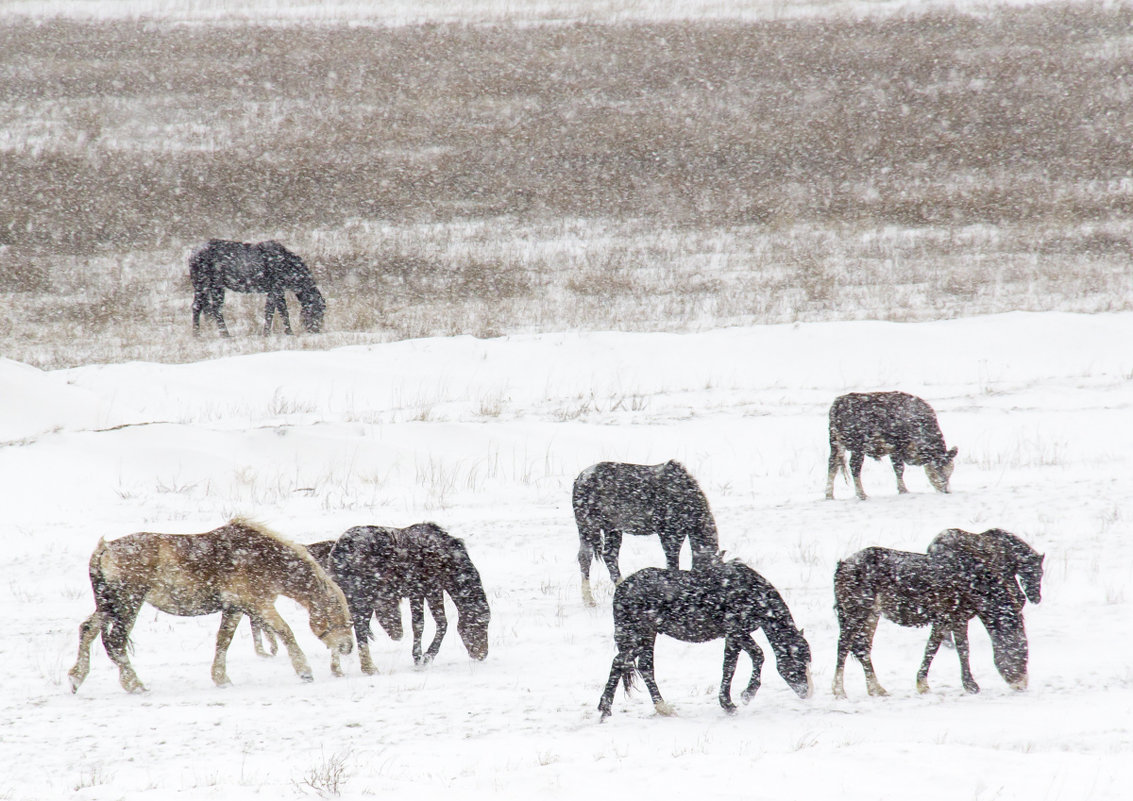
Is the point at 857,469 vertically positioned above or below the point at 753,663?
above

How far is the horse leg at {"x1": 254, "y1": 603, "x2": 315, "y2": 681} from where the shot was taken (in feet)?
23.1

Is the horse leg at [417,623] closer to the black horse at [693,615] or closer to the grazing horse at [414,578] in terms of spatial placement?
the grazing horse at [414,578]

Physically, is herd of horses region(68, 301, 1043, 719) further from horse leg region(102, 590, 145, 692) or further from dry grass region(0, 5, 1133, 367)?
dry grass region(0, 5, 1133, 367)

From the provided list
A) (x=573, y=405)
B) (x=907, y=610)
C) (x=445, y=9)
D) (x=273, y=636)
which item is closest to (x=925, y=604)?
(x=907, y=610)

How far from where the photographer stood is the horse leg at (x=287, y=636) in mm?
7035

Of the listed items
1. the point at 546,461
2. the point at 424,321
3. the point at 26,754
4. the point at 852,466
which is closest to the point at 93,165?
the point at 424,321

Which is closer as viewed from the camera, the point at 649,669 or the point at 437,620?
the point at 649,669

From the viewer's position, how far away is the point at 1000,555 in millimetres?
6742

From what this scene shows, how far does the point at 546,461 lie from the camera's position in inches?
527

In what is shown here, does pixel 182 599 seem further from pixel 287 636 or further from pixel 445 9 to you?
pixel 445 9

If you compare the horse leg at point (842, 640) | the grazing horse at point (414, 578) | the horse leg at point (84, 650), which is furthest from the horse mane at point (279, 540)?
the horse leg at point (842, 640)

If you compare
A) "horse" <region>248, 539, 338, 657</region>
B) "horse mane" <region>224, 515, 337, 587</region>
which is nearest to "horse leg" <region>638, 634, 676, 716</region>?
"horse mane" <region>224, 515, 337, 587</region>

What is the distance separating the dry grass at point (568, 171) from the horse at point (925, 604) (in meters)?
14.6

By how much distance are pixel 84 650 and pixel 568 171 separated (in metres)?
27.9
